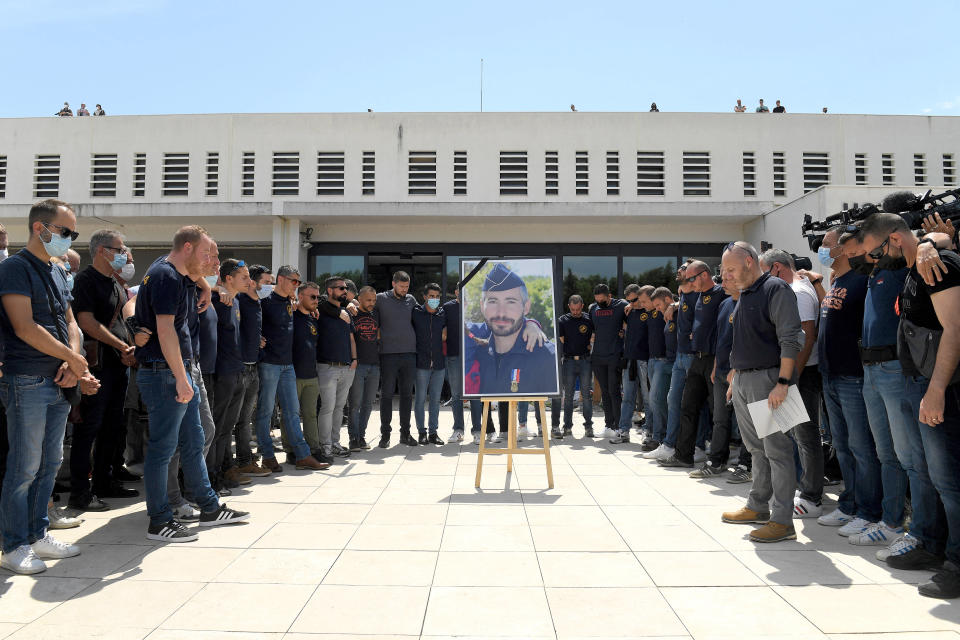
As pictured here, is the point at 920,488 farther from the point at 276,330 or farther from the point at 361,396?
the point at 361,396

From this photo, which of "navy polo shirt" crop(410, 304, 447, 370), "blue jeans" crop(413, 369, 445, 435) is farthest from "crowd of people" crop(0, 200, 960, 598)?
"blue jeans" crop(413, 369, 445, 435)

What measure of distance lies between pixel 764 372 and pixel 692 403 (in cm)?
226

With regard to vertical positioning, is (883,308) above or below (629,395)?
above

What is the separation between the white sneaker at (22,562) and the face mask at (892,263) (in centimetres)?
543

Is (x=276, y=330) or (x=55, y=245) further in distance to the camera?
(x=276, y=330)

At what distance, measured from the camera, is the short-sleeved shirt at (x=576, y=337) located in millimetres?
8539

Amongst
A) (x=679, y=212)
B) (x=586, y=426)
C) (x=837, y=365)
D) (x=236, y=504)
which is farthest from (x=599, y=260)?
(x=236, y=504)

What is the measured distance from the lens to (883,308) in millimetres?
3840

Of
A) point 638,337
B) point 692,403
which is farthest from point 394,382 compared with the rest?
point 692,403

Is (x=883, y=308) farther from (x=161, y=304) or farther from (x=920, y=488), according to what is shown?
(x=161, y=304)

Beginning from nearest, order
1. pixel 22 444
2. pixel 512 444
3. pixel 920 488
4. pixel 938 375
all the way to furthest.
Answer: pixel 938 375 < pixel 22 444 < pixel 920 488 < pixel 512 444

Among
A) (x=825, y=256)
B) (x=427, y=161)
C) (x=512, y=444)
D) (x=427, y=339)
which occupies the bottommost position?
(x=512, y=444)

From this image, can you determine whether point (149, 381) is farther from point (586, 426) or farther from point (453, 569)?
point (586, 426)

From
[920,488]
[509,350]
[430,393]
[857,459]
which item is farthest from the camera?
[430,393]
